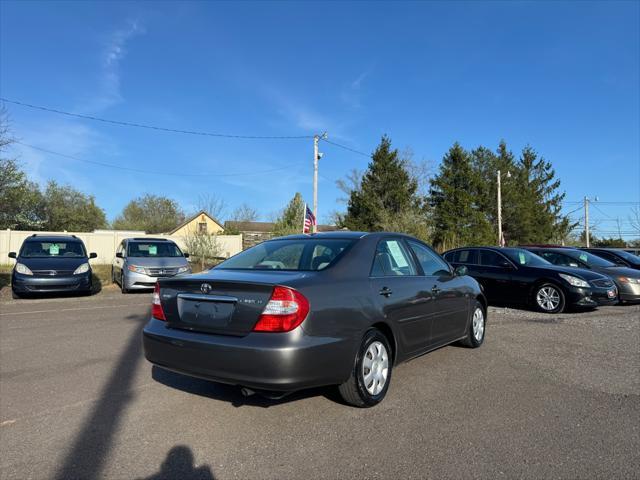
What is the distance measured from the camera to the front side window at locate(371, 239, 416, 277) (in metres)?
4.46

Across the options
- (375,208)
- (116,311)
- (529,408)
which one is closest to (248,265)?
(529,408)

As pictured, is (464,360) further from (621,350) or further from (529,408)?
(621,350)

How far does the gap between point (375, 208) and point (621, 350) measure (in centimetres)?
3060

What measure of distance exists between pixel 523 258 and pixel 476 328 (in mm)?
4986

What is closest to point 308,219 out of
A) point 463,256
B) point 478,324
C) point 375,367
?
point 463,256

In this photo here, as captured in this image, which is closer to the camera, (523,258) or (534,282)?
(534,282)

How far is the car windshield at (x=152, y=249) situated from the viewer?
1407 cm

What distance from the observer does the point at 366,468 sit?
2.97 meters

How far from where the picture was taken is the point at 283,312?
3.41 meters

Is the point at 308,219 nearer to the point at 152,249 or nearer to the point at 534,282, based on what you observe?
the point at 152,249

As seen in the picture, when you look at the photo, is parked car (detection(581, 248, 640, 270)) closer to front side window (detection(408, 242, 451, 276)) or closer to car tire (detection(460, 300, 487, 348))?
car tire (detection(460, 300, 487, 348))

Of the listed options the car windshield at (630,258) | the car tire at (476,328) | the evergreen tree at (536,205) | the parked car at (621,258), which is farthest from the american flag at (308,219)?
the evergreen tree at (536,205)

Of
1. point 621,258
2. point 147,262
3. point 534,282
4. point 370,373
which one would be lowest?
point 370,373

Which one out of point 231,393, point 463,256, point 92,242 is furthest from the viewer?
point 92,242
